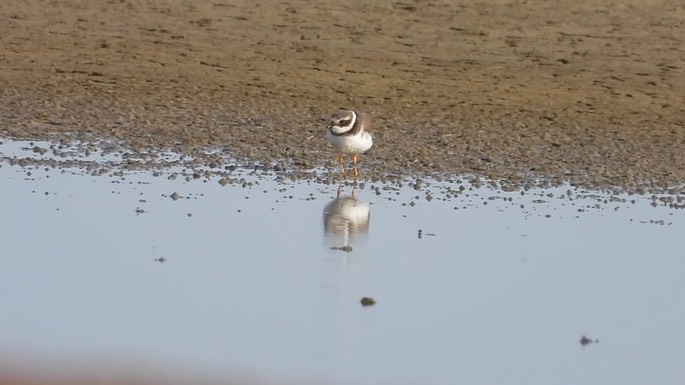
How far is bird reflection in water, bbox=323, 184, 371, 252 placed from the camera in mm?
11008

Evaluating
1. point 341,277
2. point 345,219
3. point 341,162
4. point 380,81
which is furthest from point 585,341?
point 380,81

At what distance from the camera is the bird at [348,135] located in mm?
12969

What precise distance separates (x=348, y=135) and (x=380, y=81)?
402cm

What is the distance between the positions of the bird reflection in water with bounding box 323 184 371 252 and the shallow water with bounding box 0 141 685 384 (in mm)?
22

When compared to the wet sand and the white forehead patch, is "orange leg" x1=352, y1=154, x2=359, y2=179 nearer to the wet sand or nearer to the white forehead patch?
the wet sand

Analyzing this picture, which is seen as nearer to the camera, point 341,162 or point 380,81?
point 341,162

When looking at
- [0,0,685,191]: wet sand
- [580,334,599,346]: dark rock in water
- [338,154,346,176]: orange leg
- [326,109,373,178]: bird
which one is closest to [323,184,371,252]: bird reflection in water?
[326,109,373,178]: bird

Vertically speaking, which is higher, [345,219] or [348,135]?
[348,135]

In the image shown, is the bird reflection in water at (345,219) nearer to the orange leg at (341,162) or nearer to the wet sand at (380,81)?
the orange leg at (341,162)

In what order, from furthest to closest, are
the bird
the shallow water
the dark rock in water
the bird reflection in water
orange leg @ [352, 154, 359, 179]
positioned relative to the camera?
orange leg @ [352, 154, 359, 179]
the bird
the bird reflection in water
the dark rock in water
the shallow water

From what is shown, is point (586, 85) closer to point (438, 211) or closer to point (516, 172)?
point (516, 172)

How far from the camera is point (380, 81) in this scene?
16.9 metres

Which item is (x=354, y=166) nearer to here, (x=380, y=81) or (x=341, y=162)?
(x=341, y=162)

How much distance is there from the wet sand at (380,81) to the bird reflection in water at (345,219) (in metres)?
1.19
